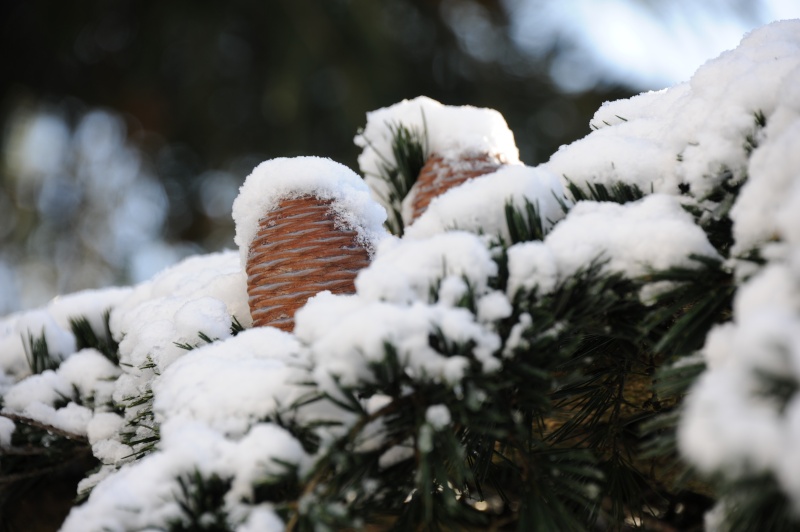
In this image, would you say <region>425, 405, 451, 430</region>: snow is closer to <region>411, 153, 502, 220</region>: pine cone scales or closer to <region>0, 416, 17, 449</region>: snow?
<region>411, 153, 502, 220</region>: pine cone scales

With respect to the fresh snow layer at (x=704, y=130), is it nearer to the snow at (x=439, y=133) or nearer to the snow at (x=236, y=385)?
the snow at (x=439, y=133)

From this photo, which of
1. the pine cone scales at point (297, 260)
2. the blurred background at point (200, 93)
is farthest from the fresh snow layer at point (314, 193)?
the blurred background at point (200, 93)

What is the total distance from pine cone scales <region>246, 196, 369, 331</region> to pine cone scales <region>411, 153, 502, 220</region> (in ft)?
0.14

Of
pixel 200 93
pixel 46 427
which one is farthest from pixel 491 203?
pixel 200 93

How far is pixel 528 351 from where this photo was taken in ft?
0.90

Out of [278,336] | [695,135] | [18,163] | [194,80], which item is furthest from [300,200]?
[18,163]

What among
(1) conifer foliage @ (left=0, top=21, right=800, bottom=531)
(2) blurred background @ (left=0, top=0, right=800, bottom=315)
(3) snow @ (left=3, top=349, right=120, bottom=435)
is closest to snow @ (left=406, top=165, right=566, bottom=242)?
(1) conifer foliage @ (left=0, top=21, right=800, bottom=531)

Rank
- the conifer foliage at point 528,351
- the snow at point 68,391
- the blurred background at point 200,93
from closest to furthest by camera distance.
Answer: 1. the conifer foliage at point 528,351
2. the snow at point 68,391
3. the blurred background at point 200,93

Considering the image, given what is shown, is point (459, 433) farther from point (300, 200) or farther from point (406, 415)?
point (300, 200)

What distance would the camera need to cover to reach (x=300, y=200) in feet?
1.26

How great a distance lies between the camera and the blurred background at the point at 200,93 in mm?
1756

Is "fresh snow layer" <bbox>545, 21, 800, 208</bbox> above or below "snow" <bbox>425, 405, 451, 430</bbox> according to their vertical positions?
above

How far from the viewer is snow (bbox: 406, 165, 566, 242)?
0.32 meters

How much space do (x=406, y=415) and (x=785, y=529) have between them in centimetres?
13
